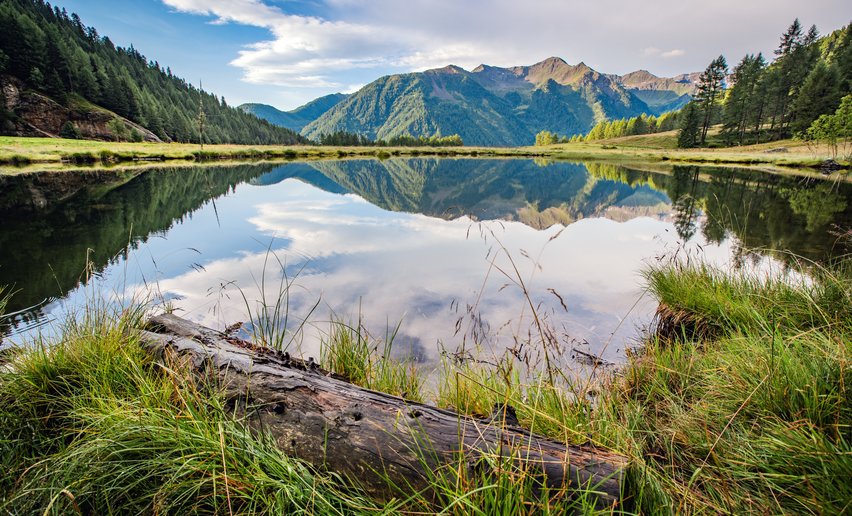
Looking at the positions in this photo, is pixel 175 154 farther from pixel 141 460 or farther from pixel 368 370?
pixel 141 460

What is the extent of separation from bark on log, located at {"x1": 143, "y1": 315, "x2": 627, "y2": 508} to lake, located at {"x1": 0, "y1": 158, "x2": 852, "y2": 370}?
939 mm

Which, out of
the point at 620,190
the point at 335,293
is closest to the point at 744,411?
the point at 335,293

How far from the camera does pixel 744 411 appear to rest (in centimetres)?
258

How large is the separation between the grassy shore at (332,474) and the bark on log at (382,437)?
10 centimetres

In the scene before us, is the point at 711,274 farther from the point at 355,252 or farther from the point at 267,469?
the point at 355,252

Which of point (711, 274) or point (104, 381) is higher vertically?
point (104, 381)

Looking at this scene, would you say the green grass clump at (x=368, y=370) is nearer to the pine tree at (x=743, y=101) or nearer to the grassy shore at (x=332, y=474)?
the grassy shore at (x=332, y=474)

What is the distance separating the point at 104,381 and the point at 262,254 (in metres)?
8.11

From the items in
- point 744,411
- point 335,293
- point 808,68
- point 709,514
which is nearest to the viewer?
point 709,514

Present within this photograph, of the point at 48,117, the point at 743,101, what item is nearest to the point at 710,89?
the point at 743,101

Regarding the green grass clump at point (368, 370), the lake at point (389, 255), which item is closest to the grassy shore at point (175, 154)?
the lake at point (389, 255)

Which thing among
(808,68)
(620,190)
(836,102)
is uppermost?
(808,68)

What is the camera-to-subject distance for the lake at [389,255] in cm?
573

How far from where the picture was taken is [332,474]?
1934 mm
